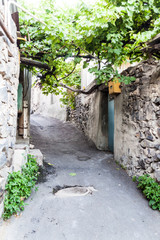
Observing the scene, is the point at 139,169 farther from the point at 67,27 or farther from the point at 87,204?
the point at 67,27

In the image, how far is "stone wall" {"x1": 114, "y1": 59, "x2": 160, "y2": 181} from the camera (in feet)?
10.1

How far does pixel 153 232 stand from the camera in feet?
7.08

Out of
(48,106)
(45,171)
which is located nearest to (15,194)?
(45,171)

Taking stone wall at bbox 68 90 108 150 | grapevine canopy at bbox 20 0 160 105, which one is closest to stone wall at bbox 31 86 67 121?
stone wall at bbox 68 90 108 150

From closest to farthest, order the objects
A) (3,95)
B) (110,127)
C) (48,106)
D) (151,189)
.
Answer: (3,95) < (151,189) < (110,127) < (48,106)

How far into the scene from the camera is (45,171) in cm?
372

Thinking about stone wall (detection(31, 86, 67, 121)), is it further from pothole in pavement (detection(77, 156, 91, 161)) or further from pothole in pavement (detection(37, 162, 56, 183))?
pothole in pavement (detection(37, 162, 56, 183))

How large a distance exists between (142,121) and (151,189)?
1247 millimetres

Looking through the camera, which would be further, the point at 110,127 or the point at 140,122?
the point at 110,127

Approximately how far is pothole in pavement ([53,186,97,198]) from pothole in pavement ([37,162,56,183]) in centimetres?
42

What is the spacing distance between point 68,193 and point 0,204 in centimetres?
124

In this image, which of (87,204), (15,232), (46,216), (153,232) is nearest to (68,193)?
(87,204)

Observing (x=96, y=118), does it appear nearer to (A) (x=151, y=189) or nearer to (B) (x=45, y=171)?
(B) (x=45, y=171)

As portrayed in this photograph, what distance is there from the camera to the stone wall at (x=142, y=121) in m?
3.07
